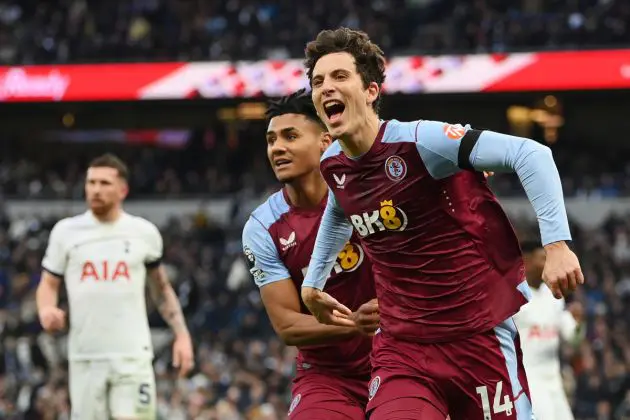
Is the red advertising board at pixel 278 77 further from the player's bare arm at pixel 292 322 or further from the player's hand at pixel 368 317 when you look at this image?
the player's hand at pixel 368 317

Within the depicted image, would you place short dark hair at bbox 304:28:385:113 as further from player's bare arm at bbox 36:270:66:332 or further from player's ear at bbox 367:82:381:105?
player's bare arm at bbox 36:270:66:332

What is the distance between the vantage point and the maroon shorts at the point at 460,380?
228 inches

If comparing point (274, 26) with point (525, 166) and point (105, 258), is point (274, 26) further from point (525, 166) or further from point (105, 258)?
point (525, 166)

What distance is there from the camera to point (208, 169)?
1093 inches

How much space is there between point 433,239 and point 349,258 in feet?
3.06

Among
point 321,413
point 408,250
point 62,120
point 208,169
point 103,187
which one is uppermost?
point 62,120

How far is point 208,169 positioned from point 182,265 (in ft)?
18.0

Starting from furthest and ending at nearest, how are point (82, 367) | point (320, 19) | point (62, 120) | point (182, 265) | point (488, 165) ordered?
point (62, 120) < point (320, 19) < point (182, 265) < point (82, 367) < point (488, 165)

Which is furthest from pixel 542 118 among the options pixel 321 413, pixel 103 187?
pixel 321 413

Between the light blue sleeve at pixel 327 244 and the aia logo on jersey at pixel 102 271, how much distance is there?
378 cm

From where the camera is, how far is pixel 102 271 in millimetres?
9836

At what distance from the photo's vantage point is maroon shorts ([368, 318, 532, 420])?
19.0ft

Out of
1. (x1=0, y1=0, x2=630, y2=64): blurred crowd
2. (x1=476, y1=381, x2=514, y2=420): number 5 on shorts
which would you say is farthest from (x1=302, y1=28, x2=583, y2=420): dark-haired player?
(x1=0, y1=0, x2=630, y2=64): blurred crowd

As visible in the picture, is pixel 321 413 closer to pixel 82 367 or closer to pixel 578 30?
pixel 82 367
